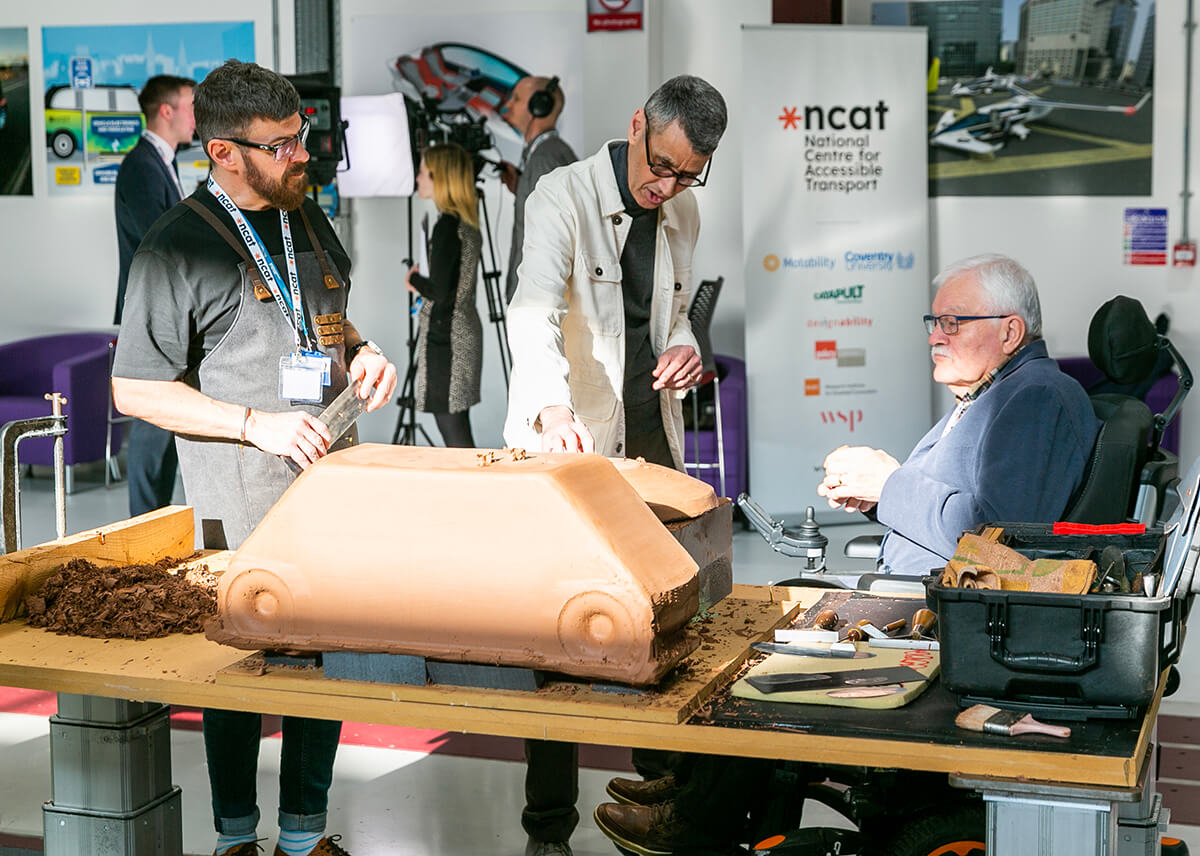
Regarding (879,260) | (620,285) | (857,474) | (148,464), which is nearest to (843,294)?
(879,260)

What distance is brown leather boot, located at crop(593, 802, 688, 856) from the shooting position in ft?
8.26

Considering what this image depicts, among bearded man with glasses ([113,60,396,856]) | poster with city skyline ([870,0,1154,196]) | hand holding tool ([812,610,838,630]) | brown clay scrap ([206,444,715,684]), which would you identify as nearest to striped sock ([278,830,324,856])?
bearded man with glasses ([113,60,396,856])

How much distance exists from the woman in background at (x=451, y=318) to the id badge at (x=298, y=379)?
183 inches

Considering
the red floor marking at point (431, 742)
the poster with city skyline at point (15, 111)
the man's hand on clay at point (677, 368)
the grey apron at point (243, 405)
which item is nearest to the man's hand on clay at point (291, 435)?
the grey apron at point (243, 405)

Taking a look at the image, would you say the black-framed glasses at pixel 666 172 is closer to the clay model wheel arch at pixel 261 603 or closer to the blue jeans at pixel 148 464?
the clay model wheel arch at pixel 261 603

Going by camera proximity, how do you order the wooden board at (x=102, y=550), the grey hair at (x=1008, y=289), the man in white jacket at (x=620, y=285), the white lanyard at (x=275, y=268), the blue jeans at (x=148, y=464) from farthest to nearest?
the blue jeans at (x=148, y=464), the man in white jacket at (x=620, y=285), the grey hair at (x=1008, y=289), the white lanyard at (x=275, y=268), the wooden board at (x=102, y=550)

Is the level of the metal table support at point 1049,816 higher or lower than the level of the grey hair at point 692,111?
lower

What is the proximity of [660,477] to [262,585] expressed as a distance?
672 mm

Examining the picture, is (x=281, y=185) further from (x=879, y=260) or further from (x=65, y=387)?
(x=65, y=387)

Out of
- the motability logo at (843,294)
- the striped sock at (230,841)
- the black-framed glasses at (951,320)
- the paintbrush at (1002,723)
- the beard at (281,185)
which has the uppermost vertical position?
the beard at (281,185)

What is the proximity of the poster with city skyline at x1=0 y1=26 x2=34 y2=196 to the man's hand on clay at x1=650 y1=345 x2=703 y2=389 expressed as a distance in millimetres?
6881

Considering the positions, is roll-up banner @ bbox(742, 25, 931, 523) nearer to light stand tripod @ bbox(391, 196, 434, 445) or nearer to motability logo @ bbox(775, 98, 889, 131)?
motability logo @ bbox(775, 98, 889, 131)

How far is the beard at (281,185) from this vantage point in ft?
8.58

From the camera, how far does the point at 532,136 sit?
766 centimetres
